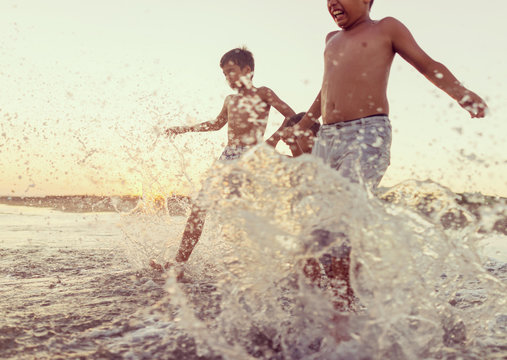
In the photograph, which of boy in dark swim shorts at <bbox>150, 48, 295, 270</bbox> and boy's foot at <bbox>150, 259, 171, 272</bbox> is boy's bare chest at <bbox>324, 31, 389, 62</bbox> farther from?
boy's foot at <bbox>150, 259, 171, 272</bbox>

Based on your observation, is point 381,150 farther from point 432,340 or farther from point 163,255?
point 163,255

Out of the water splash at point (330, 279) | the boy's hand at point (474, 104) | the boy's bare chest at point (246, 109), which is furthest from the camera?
the boy's bare chest at point (246, 109)

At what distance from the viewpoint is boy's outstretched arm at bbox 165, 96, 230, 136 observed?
416 centimetres

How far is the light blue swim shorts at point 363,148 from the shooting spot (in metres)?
2.34

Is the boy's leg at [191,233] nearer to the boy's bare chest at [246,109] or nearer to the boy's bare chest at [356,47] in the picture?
the boy's bare chest at [246,109]

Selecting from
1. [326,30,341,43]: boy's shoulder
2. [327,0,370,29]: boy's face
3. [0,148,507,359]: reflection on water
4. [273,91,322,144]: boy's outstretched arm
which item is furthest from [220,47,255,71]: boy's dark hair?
[0,148,507,359]: reflection on water

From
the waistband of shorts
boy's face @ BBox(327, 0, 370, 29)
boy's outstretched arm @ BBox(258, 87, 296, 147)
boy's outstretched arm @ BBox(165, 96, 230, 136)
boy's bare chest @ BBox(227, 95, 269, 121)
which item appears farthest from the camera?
boy's outstretched arm @ BBox(165, 96, 230, 136)

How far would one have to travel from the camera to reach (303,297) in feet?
6.32

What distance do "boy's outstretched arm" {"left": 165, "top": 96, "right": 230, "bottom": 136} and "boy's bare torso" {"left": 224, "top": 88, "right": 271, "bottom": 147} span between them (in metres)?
0.13

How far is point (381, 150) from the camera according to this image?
2395 millimetres

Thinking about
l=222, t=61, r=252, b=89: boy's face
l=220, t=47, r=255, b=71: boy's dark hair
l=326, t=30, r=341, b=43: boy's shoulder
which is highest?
l=220, t=47, r=255, b=71: boy's dark hair

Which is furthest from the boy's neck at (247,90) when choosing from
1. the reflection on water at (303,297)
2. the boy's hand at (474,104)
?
the boy's hand at (474,104)

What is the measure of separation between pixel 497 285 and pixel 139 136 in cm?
319

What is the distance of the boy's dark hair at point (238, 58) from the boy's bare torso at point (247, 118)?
273 millimetres
